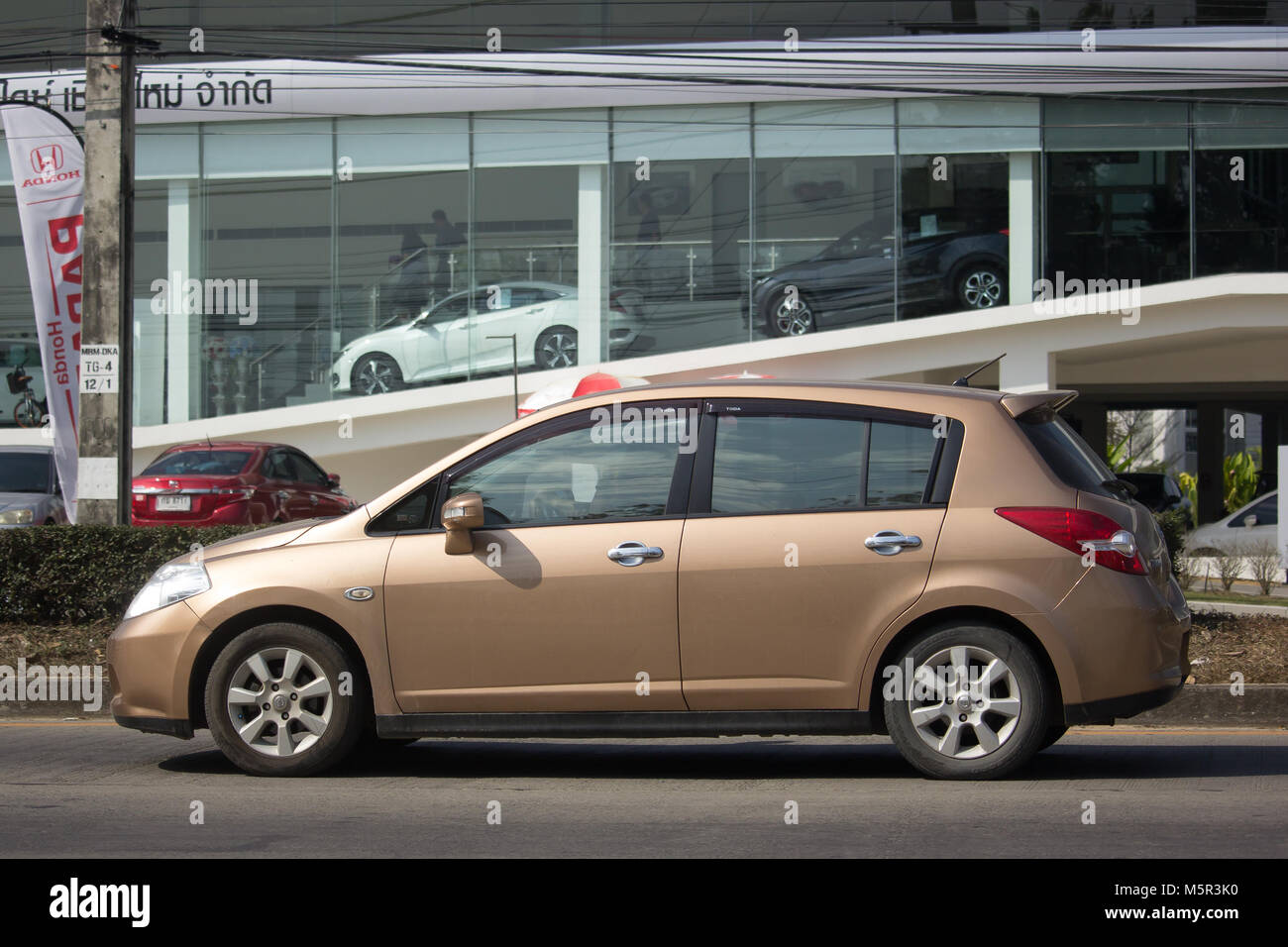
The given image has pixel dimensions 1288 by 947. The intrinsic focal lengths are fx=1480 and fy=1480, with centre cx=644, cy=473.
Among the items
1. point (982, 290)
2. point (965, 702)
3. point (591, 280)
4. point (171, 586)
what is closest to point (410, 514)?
point (171, 586)

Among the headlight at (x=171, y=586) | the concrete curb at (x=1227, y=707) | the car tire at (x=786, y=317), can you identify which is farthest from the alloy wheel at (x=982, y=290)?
the headlight at (x=171, y=586)

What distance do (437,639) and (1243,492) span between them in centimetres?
3557

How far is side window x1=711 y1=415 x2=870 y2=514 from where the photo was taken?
21.9ft

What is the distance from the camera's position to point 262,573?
684 cm

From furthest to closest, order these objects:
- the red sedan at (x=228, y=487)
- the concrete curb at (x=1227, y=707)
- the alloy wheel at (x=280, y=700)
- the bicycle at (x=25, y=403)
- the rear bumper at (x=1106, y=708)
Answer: the bicycle at (x=25, y=403)
the red sedan at (x=228, y=487)
the concrete curb at (x=1227, y=707)
the alloy wheel at (x=280, y=700)
the rear bumper at (x=1106, y=708)

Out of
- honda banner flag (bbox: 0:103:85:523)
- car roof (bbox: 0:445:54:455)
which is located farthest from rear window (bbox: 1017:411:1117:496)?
car roof (bbox: 0:445:54:455)

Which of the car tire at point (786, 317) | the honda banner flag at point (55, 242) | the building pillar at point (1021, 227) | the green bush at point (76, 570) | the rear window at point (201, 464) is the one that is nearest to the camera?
the green bush at point (76, 570)

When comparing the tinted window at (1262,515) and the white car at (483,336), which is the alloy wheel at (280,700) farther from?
the white car at (483,336)

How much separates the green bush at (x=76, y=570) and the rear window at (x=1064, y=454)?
7091 millimetres

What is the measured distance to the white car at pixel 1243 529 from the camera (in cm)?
2105

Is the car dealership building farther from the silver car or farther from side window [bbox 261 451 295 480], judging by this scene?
the silver car

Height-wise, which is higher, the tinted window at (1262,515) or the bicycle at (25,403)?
the bicycle at (25,403)
